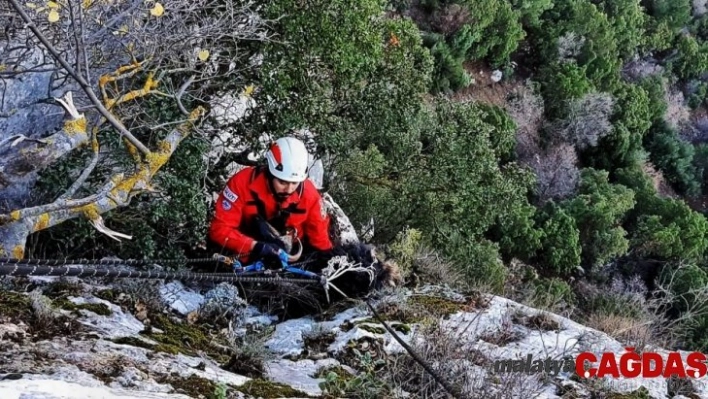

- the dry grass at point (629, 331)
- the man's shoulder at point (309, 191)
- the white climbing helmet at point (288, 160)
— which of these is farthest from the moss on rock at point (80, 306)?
the dry grass at point (629, 331)

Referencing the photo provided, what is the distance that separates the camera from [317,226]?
544cm

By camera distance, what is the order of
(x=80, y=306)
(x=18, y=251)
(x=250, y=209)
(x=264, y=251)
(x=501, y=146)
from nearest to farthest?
(x=80, y=306) < (x=18, y=251) < (x=264, y=251) < (x=250, y=209) < (x=501, y=146)

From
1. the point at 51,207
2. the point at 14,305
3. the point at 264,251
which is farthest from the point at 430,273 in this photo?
the point at 14,305

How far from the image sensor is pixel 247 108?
6488mm

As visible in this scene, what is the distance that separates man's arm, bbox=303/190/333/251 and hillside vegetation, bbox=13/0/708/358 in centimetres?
86

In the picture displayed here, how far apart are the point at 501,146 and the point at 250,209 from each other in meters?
6.13

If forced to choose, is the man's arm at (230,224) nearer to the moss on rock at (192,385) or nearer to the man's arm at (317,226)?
the man's arm at (317,226)

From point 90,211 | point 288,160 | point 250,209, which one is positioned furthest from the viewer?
point 250,209

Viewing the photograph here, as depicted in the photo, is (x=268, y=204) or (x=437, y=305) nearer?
(x=437, y=305)

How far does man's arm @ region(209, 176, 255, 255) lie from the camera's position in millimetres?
5043

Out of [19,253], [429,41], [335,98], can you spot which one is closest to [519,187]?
[335,98]

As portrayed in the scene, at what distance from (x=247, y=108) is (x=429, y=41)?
1816 cm

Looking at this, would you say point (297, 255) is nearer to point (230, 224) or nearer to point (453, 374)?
point (230, 224)

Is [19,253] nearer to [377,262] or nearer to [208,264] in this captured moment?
[208,264]
